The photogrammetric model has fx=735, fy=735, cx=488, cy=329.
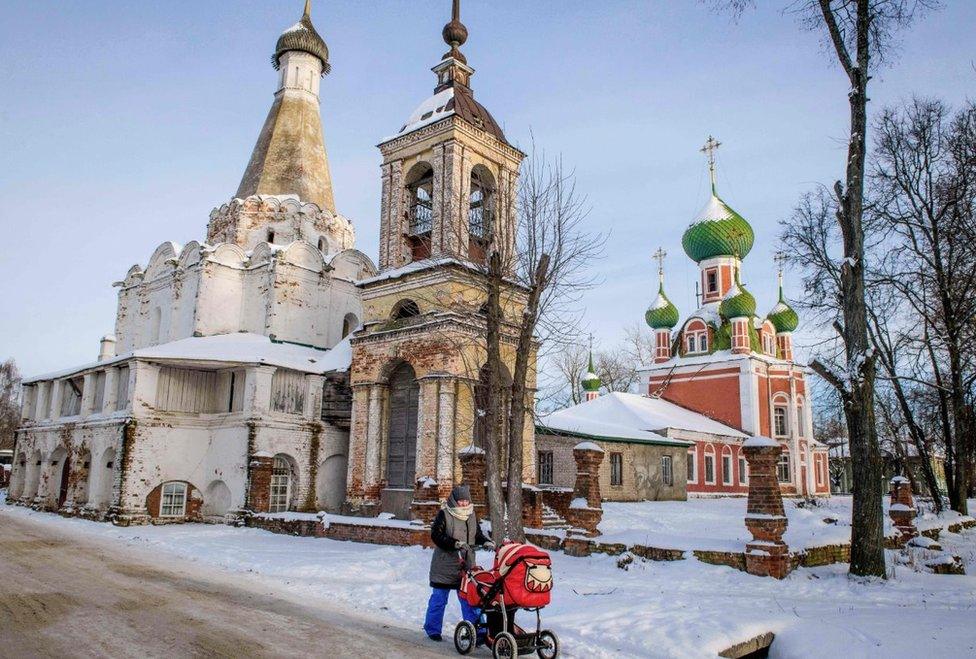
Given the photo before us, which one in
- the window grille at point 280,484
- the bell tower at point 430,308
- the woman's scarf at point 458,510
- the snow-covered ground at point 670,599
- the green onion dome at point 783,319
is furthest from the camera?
the green onion dome at point 783,319

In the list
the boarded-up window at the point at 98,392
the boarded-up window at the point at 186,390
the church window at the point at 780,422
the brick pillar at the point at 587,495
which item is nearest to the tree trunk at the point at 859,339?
the brick pillar at the point at 587,495

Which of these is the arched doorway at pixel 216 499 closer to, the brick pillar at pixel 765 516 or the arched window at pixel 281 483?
the arched window at pixel 281 483

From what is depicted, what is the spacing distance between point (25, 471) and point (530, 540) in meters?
21.6

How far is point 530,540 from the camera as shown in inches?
573

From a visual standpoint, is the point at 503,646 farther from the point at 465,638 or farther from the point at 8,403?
the point at 8,403

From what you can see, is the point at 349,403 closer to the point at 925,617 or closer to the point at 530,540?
the point at 530,540

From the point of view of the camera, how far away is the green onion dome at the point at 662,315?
131 ft

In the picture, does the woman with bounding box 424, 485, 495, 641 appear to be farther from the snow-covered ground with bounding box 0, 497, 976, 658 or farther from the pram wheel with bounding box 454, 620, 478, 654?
the snow-covered ground with bounding box 0, 497, 976, 658

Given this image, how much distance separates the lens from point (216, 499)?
20953mm

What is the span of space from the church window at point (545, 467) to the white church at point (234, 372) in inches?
274

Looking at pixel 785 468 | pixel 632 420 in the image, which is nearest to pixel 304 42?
→ pixel 632 420

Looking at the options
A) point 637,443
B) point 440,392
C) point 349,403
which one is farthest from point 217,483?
point 637,443

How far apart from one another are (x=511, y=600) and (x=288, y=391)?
648 inches

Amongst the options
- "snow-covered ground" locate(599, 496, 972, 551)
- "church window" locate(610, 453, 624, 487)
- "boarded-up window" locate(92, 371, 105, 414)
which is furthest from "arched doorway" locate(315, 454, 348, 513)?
"church window" locate(610, 453, 624, 487)
